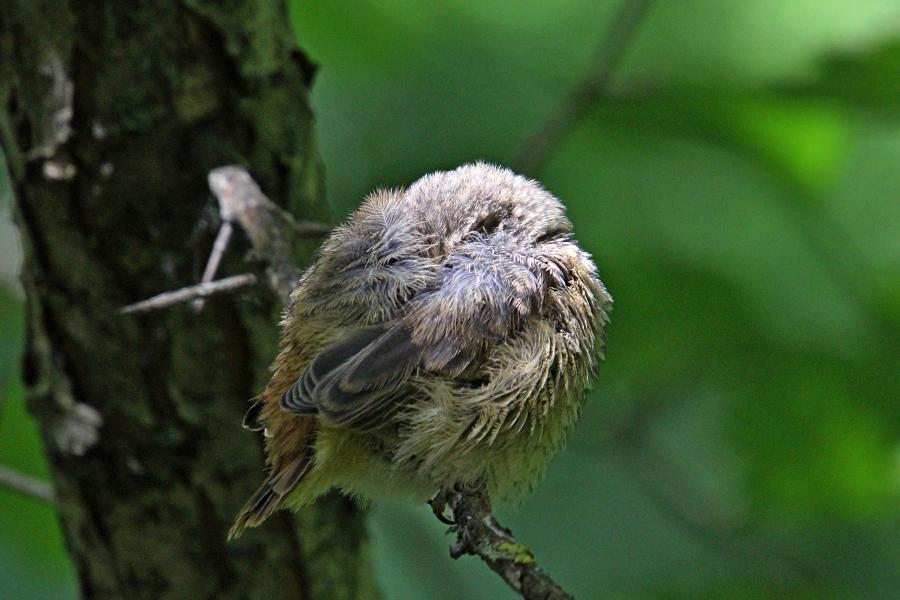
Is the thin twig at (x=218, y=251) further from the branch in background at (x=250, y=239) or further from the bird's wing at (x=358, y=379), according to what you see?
the bird's wing at (x=358, y=379)

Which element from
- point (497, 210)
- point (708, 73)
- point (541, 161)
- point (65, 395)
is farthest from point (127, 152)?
point (708, 73)

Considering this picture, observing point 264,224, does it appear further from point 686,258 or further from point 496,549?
point 686,258

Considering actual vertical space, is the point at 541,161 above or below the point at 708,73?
below

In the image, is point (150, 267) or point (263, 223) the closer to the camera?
point (263, 223)

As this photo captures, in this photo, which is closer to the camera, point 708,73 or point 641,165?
point 708,73

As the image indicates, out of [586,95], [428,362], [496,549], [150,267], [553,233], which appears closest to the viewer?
[496,549]

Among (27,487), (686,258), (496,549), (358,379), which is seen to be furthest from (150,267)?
(686,258)

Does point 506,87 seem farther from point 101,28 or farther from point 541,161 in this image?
point 101,28
